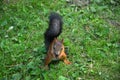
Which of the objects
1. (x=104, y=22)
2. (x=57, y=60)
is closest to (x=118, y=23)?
(x=104, y=22)

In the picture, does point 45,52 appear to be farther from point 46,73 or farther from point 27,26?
point 27,26

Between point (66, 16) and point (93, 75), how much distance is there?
1.56 meters

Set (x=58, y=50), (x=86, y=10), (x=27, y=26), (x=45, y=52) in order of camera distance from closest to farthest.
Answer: (x=58, y=50) → (x=45, y=52) → (x=27, y=26) → (x=86, y=10)

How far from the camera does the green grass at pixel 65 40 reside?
15.2ft

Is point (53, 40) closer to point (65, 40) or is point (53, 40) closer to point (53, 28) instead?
point (53, 28)

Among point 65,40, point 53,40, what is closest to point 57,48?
point 53,40

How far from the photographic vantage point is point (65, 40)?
203 inches

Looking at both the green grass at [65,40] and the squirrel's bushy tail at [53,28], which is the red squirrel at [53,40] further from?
the green grass at [65,40]

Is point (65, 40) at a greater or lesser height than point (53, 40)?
lesser

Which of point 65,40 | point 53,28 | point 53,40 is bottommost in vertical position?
point 65,40

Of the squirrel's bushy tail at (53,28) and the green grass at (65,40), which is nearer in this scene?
the squirrel's bushy tail at (53,28)

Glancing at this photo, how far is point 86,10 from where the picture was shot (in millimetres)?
5910

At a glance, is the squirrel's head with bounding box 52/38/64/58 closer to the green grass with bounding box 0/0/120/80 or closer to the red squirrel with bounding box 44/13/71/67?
the red squirrel with bounding box 44/13/71/67

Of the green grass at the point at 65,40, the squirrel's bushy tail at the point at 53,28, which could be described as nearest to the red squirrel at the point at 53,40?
the squirrel's bushy tail at the point at 53,28
